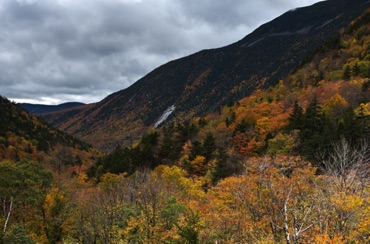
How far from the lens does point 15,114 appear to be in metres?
197

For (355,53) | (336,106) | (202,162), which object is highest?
(355,53)

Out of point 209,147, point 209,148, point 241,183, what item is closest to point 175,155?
point 209,148

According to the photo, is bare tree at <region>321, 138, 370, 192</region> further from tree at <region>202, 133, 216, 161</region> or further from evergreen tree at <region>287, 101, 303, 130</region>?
tree at <region>202, 133, 216, 161</region>

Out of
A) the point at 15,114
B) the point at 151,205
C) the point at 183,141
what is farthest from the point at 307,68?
the point at 15,114

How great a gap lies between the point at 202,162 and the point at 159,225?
39613 millimetres

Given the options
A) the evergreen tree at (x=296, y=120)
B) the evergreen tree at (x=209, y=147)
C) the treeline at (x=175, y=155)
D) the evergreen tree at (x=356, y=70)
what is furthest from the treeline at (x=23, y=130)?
the evergreen tree at (x=356, y=70)

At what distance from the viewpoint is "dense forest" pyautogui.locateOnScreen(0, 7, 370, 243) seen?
79.3 ft

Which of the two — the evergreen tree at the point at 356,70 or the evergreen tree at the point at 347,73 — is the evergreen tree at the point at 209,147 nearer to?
the evergreen tree at the point at 347,73

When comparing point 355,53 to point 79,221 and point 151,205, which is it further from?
point 79,221

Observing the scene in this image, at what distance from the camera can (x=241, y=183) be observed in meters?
33.2

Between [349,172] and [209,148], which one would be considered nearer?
[349,172]

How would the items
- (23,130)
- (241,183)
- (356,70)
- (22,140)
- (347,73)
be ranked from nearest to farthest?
(241,183) → (356,70) → (347,73) → (22,140) → (23,130)

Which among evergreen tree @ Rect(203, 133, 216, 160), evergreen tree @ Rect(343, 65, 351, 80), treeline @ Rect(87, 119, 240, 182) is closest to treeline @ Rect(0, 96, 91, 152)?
treeline @ Rect(87, 119, 240, 182)

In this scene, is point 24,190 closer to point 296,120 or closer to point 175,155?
point 175,155
